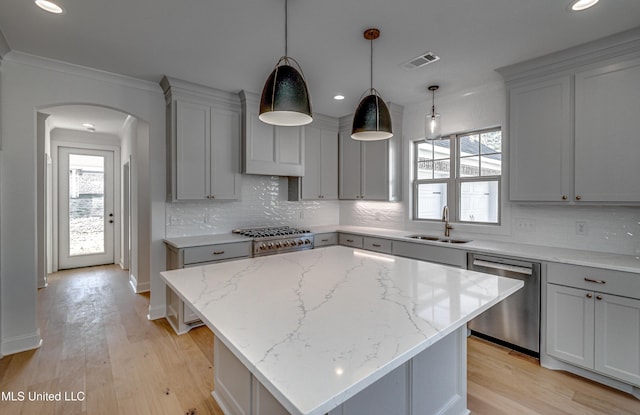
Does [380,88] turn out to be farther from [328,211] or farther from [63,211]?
[63,211]

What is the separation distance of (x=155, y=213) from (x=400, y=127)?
10.5 ft

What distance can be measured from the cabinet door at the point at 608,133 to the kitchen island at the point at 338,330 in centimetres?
150

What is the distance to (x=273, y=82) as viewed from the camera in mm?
1558

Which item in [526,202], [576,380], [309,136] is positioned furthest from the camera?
[309,136]

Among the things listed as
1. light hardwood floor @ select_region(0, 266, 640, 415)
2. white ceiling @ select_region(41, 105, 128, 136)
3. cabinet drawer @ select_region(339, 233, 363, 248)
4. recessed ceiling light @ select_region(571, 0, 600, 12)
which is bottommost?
light hardwood floor @ select_region(0, 266, 640, 415)

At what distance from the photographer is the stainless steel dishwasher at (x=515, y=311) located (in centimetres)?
258

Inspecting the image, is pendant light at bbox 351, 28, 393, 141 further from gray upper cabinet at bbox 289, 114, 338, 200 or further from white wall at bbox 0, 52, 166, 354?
white wall at bbox 0, 52, 166, 354

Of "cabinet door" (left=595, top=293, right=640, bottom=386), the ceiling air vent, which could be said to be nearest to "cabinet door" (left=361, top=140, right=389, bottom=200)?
the ceiling air vent

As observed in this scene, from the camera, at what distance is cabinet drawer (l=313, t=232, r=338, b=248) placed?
13.7 feet

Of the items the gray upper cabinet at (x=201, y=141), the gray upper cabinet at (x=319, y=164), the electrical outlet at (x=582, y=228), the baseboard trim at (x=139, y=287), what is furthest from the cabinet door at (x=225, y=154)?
the electrical outlet at (x=582, y=228)

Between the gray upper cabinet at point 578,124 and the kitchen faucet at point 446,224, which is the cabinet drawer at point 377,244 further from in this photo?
the gray upper cabinet at point 578,124

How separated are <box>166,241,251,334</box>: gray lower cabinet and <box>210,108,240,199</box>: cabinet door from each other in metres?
0.66

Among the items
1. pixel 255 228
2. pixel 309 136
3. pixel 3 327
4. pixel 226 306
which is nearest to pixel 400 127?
pixel 309 136

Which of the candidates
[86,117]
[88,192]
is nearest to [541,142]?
[86,117]
